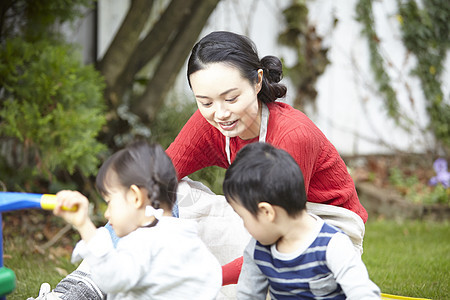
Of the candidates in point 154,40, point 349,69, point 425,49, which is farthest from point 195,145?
point 425,49

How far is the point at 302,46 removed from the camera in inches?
220

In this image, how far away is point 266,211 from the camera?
5.44ft

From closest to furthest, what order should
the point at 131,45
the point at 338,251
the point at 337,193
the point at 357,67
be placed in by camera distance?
1. the point at 338,251
2. the point at 337,193
3. the point at 131,45
4. the point at 357,67

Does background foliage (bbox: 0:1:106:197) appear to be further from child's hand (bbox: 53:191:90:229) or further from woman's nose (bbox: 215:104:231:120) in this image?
child's hand (bbox: 53:191:90:229)

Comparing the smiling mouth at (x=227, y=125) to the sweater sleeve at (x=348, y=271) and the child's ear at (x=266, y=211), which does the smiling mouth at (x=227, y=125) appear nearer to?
the child's ear at (x=266, y=211)

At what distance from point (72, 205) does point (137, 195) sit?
195mm

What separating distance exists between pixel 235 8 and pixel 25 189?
2670 millimetres

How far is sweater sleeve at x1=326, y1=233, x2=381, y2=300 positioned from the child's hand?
0.69 metres

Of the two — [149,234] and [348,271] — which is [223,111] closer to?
[149,234]

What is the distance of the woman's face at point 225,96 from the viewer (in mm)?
1971

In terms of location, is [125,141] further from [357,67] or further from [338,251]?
[338,251]

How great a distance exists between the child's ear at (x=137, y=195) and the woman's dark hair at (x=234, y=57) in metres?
0.56

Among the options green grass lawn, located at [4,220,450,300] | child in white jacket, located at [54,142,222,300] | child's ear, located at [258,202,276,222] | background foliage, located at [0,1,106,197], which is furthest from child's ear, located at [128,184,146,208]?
background foliage, located at [0,1,106,197]

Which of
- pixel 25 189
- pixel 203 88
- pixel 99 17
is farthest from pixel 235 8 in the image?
pixel 203 88
